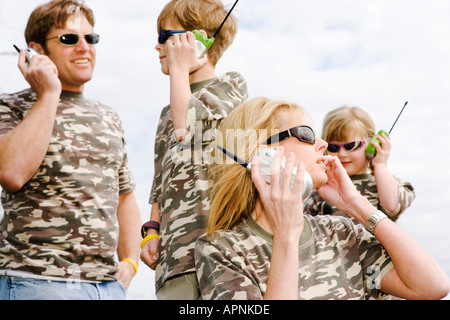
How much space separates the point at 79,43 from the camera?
143 inches

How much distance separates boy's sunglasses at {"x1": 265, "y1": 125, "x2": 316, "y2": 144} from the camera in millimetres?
2977

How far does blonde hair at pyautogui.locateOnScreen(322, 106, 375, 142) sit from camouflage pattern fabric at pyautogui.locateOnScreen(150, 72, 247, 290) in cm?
208

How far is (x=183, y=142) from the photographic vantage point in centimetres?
328

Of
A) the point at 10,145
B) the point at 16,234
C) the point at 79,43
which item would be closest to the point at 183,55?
the point at 79,43

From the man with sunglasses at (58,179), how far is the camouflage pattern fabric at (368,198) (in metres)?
1.86

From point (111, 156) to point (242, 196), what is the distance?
37.0 inches

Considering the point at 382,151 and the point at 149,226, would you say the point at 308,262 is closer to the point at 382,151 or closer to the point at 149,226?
the point at 149,226

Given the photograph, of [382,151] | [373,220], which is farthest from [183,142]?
[382,151]

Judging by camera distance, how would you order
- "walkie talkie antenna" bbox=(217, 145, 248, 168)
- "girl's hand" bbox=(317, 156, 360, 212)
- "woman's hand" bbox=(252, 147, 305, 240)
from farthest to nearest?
"girl's hand" bbox=(317, 156, 360, 212), "walkie talkie antenna" bbox=(217, 145, 248, 168), "woman's hand" bbox=(252, 147, 305, 240)

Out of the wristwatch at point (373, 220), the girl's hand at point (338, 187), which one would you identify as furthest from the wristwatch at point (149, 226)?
the wristwatch at point (373, 220)

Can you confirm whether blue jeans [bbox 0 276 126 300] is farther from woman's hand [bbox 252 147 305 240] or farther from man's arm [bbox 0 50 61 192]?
woman's hand [bbox 252 147 305 240]

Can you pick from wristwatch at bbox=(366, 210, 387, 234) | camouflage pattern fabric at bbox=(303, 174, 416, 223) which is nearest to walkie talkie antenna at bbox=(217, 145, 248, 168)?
wristwatch at bbox=(366, 210, 387, 234)

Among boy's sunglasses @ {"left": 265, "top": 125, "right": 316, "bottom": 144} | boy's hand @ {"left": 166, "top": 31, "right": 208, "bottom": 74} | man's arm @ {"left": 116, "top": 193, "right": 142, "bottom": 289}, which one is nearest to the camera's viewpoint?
boy's sunglasses @ {"left": 265, "top": 125, "right": 316, "bottom": 144}

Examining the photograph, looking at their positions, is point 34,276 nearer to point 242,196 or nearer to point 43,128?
point 43,128
